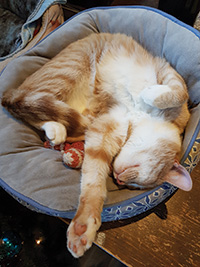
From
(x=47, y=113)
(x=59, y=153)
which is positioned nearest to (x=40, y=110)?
(x=47, y=113)

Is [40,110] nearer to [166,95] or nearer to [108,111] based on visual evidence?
[108,111]

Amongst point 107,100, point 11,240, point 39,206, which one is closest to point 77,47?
point 107,100

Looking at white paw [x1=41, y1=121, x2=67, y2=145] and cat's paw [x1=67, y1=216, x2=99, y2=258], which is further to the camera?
white paw [x1=41, y1=121, x2=67, y2=145]

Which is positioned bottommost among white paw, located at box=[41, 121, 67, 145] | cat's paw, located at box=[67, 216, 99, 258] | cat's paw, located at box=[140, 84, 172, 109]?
cat's paw, located at box=[67, 216, 99, 258]

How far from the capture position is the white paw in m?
1.31

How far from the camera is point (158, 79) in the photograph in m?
1.53

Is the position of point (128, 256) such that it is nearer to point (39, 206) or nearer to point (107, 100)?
point (39, 206)

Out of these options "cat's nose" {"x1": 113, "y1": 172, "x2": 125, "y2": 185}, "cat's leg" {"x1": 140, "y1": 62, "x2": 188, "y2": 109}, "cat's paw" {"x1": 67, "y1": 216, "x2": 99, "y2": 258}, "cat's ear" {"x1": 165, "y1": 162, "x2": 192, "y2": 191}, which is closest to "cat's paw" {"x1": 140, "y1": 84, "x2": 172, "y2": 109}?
"cat's leg" {"x1": 140, "y1": 62, "x2": 188, "y2": 109}

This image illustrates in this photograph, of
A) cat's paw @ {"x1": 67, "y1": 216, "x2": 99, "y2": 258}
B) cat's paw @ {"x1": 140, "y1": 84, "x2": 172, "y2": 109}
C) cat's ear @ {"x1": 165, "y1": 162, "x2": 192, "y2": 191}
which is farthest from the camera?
cat's paw @ {"x1": 140, "y1": 84, "x2": 172, "y2": 109}

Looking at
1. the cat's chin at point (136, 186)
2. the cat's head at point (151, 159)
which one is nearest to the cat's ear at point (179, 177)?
the cat's head at point (151, 159)

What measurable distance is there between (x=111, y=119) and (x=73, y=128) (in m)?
0.26

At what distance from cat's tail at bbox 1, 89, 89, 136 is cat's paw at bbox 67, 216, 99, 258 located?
60cm

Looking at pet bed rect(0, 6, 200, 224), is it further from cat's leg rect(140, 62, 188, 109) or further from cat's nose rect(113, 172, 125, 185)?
cat's leg rect(140, 62, 188, 109)

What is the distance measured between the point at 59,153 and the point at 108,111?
0.44 meters
